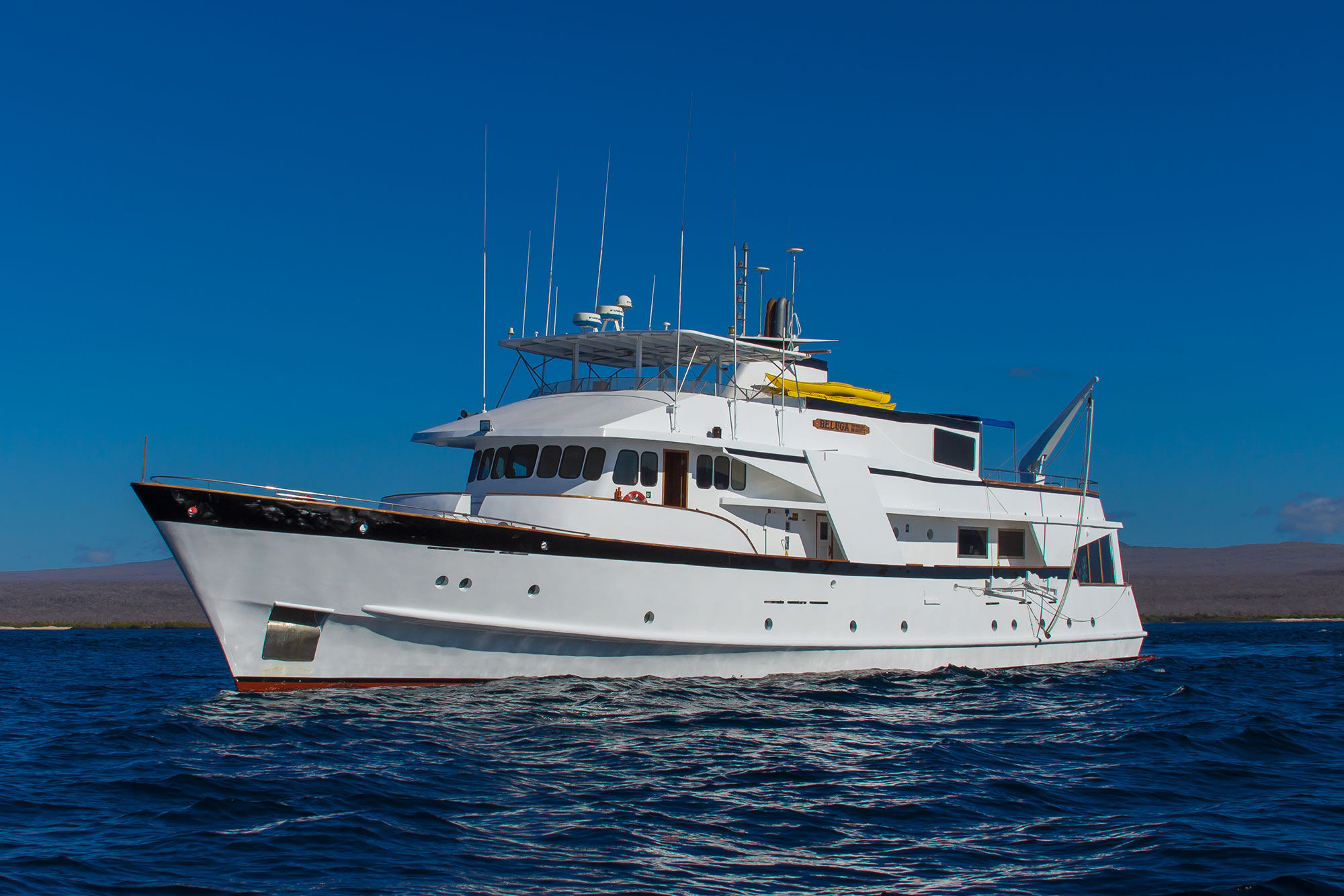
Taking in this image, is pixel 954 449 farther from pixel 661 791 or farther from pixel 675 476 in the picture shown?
pixel 661 791

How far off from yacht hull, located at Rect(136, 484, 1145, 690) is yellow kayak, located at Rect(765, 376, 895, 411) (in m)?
3.38

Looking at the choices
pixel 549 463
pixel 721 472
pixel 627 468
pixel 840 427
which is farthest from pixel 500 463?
pixel 840 427

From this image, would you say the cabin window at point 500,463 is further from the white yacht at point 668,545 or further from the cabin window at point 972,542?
the cabin window at point 972,542

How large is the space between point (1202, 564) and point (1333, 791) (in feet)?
271

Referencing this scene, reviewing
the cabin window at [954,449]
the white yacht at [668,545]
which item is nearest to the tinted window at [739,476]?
the white yacht at [668,545]

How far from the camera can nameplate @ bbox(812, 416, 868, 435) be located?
17375 millimetres

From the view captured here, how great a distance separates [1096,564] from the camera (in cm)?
2184

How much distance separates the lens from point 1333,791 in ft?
32.0

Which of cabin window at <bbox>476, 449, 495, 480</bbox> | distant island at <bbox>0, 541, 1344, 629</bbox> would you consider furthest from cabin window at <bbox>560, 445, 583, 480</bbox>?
distant island at <bbox>0, 541, 1344, 629</bbox>

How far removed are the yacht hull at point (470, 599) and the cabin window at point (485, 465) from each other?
323 centimetres

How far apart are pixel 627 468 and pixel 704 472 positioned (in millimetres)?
1304

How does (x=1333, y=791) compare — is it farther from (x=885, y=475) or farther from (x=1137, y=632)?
(x=1137, y=632)

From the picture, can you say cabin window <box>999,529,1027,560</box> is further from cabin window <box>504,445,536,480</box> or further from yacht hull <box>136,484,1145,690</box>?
cabin window <box>504,445,536,480</box>

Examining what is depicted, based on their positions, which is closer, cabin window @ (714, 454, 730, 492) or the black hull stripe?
the black hull stripe
